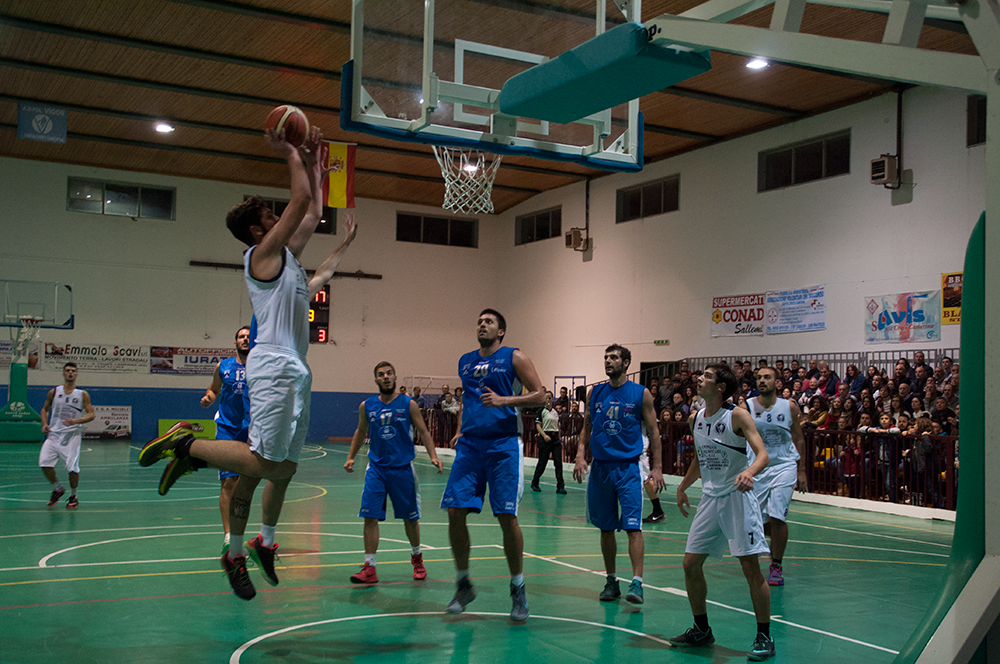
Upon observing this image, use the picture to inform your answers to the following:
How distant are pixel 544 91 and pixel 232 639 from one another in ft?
13.5

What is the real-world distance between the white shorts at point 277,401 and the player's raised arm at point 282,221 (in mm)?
Answer: 477

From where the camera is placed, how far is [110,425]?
2831cm

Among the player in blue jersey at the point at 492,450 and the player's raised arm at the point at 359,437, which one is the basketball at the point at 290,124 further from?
the player's raised arm at the point at 359,437

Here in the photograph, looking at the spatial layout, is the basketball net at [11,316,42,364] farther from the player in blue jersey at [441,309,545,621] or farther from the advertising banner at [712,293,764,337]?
the player in blue jersey at [441,309,545,621]

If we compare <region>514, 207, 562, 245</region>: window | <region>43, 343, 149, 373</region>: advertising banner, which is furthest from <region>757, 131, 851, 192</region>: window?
<region>43, 343, 149, 373</region>: advertising banner

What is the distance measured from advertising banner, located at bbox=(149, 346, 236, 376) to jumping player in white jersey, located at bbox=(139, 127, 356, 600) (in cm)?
2494

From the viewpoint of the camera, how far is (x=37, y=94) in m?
22.2

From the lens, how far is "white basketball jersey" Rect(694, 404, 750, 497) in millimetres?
6090

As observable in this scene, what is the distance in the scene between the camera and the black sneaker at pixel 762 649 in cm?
563

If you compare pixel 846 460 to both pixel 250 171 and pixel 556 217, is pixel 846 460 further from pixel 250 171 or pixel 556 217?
pixel 250 171

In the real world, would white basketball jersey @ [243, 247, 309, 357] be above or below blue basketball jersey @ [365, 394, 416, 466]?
above

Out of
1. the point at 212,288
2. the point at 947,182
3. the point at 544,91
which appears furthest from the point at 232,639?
the point at 212,288

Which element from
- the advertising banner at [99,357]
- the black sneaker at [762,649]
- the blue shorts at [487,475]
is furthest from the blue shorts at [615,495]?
the advertising banner at [99,357]

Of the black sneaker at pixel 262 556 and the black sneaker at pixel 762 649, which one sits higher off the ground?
the black sneaker at pixel 262 556
